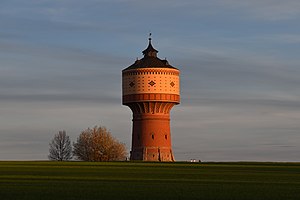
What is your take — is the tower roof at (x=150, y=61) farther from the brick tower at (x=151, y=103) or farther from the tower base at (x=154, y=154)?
the tower base at (x=154, y=154)

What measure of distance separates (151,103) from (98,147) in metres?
14.2

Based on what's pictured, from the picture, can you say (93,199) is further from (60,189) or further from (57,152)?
(57,152)

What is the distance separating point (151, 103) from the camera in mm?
92000

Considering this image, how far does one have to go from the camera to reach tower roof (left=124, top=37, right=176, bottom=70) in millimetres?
94438

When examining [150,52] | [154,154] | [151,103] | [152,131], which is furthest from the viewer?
[150,52]

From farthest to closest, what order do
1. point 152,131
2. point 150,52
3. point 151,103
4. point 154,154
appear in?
point 150,52, point 152,131, point 154,154, point 151,103

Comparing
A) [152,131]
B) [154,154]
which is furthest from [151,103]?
[154,154]

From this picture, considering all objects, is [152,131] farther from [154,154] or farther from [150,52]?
[150,52]

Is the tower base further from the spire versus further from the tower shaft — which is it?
the spire

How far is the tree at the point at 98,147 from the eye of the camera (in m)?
102

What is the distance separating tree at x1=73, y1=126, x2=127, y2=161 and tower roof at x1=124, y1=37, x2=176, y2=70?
12.2m

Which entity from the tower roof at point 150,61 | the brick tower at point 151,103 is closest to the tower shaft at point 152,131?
the brick tower at point 151,103

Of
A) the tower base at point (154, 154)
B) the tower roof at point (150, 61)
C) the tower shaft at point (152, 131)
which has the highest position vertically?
the tower roof at point (150, 61)

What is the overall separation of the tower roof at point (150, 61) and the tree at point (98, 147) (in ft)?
40.0
